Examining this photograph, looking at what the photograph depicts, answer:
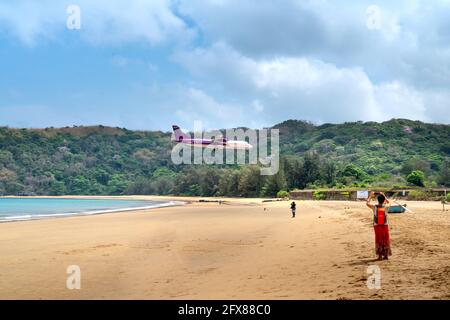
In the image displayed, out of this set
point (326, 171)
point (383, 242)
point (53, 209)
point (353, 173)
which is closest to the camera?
point (383, 242)

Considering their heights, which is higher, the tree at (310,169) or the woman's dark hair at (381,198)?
the tree at (310,169)

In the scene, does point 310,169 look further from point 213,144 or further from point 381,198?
point 381,198

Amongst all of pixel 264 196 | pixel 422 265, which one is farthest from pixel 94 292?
pixel 264 196

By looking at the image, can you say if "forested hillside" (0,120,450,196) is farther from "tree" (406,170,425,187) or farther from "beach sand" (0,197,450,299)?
"beach sand" (0,197,450,299)

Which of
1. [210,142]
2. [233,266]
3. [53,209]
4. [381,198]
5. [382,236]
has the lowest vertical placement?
[53,209]

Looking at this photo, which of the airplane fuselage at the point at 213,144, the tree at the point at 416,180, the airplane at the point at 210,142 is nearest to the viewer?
the tree at the point at 416,180

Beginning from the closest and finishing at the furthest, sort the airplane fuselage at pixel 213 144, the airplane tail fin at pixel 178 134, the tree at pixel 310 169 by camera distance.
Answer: the tree at pixel 310 169 → the airplane fuselage at pixel 213 144 → the airplane tail fin at pixel 178 134

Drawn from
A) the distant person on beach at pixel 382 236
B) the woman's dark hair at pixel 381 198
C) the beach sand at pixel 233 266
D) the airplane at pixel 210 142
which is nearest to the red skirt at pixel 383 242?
the distant person on beach at pixel 382 236

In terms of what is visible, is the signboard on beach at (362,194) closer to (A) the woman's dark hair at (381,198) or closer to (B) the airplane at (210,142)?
(B) the airplane at (210,142)

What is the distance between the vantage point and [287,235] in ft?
62.9

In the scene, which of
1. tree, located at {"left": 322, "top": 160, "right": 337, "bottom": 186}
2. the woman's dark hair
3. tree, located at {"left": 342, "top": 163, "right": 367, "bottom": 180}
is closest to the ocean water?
the woman's dark hair

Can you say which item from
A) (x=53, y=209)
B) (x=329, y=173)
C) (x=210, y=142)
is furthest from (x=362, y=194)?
(x=210, y=142)

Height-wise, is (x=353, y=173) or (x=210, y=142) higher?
(x=210, y=142)
